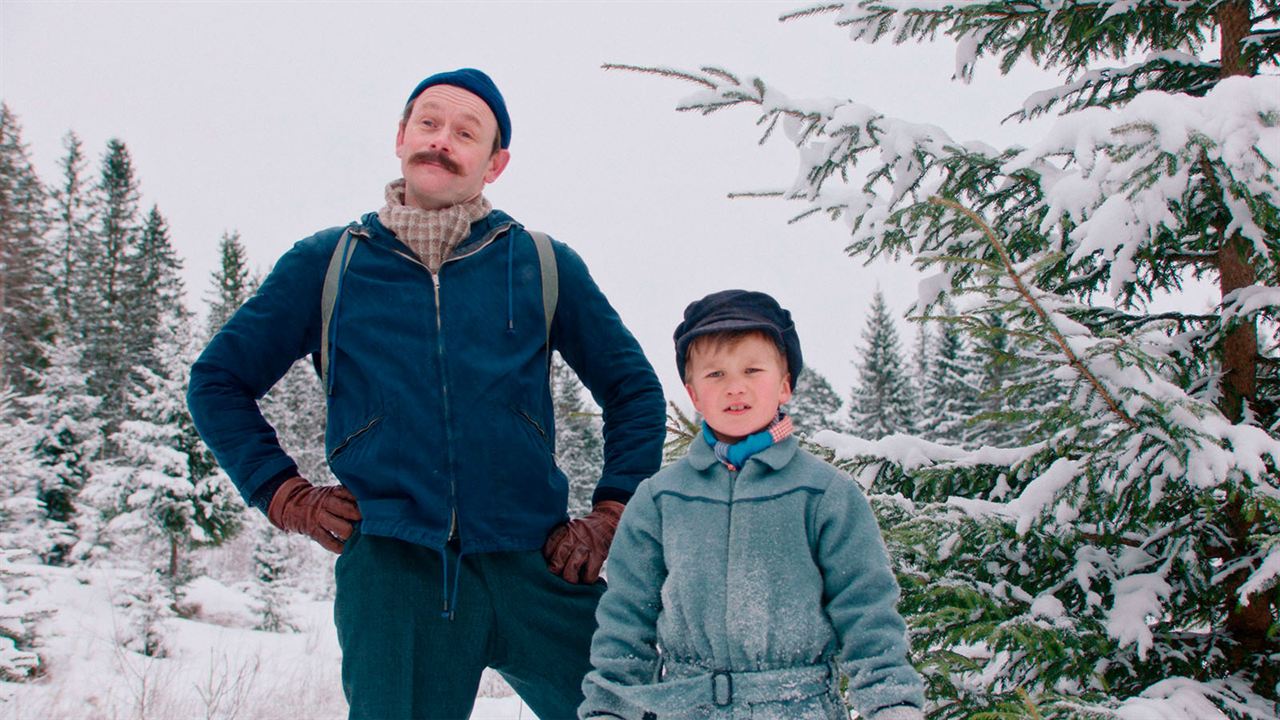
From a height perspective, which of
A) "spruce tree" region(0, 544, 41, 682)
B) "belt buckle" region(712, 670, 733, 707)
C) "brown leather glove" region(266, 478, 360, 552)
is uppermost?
"brown leather glove" region(266, 478, 360, 552)

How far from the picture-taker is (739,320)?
195 cm

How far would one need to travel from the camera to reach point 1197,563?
301cm

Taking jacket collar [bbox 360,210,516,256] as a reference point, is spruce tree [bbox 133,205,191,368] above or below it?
above

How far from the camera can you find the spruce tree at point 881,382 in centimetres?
3528

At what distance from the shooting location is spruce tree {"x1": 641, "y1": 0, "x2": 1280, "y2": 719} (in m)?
2.44

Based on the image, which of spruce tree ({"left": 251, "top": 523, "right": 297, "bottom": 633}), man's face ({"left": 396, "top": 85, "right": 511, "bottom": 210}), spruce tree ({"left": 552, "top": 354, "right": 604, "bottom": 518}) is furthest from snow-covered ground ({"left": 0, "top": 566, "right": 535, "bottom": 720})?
spruce tree ({"left": 552, "top": 354, "right": 604, "bottom": 518})

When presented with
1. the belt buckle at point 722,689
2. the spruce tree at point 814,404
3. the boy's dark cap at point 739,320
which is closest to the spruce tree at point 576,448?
the spruce tree at point 814,404

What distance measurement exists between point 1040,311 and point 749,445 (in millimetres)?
1139

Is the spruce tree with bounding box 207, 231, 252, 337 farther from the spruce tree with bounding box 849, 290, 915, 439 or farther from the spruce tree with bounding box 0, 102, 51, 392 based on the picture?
the spruce tree with bounding box 849, 290, 915, 439

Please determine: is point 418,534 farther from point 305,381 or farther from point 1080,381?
point 305,381

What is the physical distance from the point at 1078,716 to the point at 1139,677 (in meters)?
1.01

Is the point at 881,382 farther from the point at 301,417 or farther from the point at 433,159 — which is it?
the point at 433,159

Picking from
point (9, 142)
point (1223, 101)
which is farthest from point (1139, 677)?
point (9, 142)

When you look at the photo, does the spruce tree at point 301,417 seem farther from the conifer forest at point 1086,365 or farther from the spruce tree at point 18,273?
the conifer forest at point 1086,365
